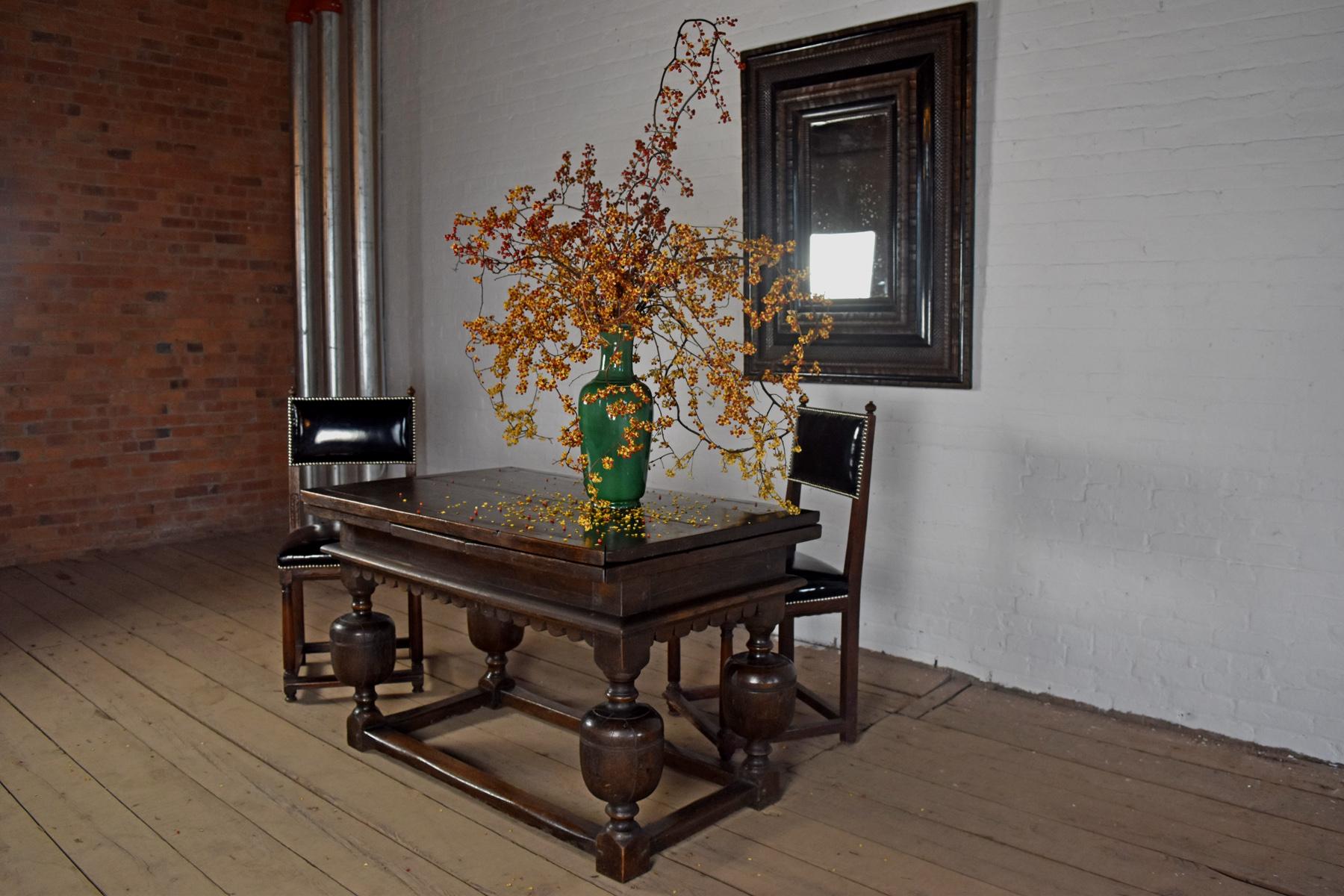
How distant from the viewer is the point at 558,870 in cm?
264

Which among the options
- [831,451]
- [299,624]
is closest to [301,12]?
[299,624]

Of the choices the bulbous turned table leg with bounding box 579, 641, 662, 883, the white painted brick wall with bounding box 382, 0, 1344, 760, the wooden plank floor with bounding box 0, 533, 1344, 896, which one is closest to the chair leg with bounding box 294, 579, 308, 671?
the wooden plank floor with bounding box 0, 533, 1344, 896

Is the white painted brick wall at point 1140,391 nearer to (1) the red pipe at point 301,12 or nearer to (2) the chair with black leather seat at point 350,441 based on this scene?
(2) the chair with black leather seat at point 350,441

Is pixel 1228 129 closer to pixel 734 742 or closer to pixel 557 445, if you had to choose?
pixel 734 742

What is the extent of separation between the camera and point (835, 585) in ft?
11.0

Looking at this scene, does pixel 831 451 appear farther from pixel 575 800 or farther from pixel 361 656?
pixel 361 656

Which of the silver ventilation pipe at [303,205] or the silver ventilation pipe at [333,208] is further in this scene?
the silver ventilation pipe at [303,205]

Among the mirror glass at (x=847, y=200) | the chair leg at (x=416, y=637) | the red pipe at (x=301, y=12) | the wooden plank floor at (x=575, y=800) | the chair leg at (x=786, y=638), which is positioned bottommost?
the wooden plank floor at (x=575, y=800)

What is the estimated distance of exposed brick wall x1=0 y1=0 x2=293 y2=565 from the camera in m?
5.73

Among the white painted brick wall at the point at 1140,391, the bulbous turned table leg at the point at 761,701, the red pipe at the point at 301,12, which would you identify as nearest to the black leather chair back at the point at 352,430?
the white painted brick wall at the point at 1140,391

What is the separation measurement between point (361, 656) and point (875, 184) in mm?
2471

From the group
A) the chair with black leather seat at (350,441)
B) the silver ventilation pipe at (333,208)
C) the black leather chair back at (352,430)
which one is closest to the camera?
the chair with black leather seat at (350,441)

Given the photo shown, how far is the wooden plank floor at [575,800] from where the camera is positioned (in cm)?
261

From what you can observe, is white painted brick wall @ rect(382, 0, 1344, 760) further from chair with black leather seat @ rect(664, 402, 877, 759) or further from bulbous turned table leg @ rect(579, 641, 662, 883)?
bulbous turned table leg @ rect(579, 641, 662, 883)
